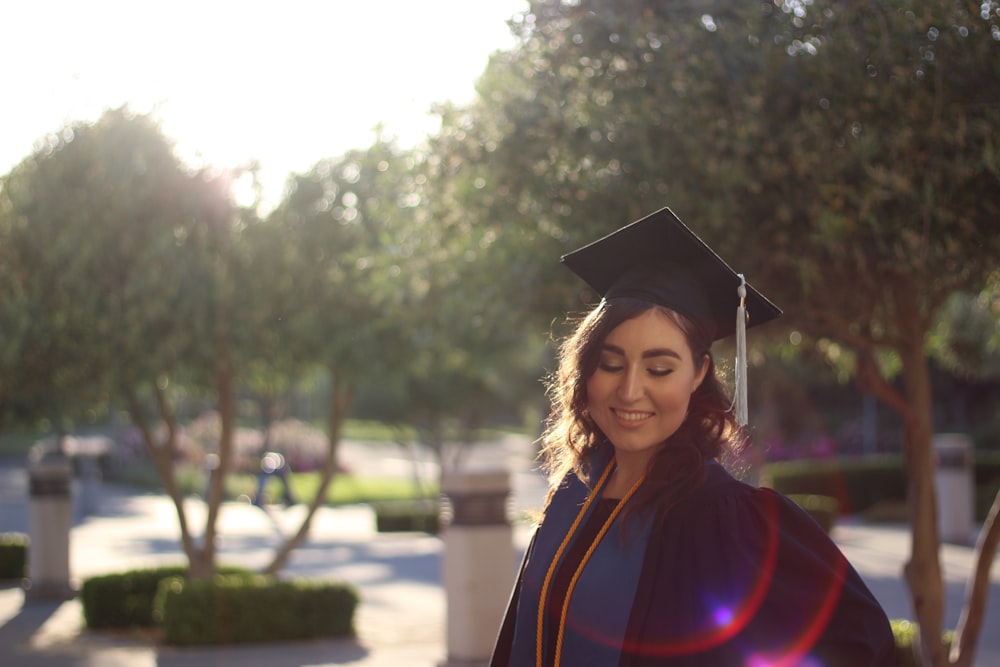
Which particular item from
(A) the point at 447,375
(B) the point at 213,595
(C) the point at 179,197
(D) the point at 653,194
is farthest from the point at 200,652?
(A) the point at 447,375

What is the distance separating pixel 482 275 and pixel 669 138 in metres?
1.67

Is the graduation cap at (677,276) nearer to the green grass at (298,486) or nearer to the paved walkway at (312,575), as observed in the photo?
the paved walkway at (312,575)

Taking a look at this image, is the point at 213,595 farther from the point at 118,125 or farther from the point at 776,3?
the point at 776,3

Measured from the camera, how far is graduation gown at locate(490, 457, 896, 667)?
247cm

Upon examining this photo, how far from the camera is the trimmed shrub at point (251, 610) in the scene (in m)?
10.2

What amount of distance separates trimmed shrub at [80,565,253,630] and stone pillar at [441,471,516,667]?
3971mm

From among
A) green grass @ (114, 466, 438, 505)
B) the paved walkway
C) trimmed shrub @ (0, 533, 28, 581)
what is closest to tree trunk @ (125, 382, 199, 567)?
the paved walkway

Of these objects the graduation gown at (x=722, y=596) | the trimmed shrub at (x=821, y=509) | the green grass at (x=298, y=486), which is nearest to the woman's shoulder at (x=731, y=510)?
the graduation gown at (x=722, y=596)

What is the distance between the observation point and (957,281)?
6246 millimetres

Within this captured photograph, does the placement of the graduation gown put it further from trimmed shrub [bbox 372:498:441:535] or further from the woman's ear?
trimmed shrub [bbox 372:498:441:535]

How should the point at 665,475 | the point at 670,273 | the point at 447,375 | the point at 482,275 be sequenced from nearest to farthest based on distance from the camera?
1. the point at 665,475
2. the point at 670,273
3. the point at 482,275
4. the point at 447,375

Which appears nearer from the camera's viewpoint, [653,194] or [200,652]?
[653,194]

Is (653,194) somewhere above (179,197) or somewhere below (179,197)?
below

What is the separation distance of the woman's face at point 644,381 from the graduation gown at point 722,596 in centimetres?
16
